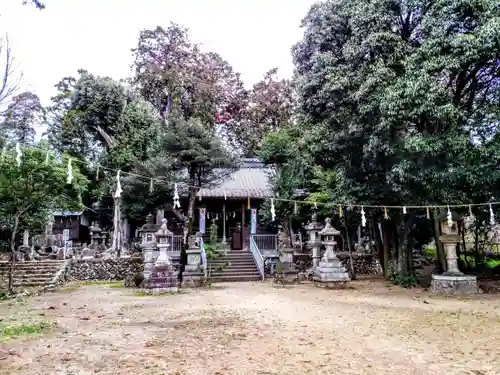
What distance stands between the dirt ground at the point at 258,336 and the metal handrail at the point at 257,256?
660 cm

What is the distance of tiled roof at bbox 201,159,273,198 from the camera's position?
23.1 meters

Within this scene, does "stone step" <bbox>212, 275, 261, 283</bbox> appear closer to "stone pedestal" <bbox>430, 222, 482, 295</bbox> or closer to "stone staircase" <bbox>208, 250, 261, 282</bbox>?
"stone staircase" <bbox>208, 250, 261, 282</bbox>

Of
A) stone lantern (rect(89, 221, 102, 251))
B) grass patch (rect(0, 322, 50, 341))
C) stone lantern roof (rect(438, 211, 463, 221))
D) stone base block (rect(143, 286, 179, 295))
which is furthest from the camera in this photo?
stone lantern (rect(89, 221, 102, 251))

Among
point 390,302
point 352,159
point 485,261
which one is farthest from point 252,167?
point 390,302

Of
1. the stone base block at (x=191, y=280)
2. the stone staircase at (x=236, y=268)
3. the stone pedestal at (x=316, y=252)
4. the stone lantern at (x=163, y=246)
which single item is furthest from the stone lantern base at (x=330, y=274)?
the stone lantern at (x=163, y=246)

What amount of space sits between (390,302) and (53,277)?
1448 cm

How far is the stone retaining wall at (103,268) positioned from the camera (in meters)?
19.9

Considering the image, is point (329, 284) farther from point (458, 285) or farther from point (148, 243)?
point (148, 243)

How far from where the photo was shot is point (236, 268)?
19.6 meters

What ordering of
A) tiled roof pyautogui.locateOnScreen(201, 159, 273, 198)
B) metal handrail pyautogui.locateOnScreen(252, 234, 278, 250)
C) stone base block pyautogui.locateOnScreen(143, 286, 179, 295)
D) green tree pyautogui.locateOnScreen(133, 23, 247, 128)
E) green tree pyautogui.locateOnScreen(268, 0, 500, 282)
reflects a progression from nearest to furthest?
green tree pyautogui.locateOnScreen(268, 0, 500, 282)
stone base block pyautogui.locateOnScreen(143, 286, 179, 295)
metal handrail pyautogui.locateOnScreen(252, 234, 278, 250)
tiled roof pyautogui.locateOnScreen(201, 159, 273, 198)
green tree pyautogui.locateOnScreen(133, 23, 247, 128)

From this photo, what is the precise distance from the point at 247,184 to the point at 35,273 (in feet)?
42.6

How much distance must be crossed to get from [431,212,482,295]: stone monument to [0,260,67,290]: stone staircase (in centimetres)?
1497

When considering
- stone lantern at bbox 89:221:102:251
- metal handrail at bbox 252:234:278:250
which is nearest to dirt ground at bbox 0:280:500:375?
metal handrail at bbox 252:234:278:250

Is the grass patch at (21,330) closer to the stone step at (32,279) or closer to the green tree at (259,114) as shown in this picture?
the stone step at (32,279)
